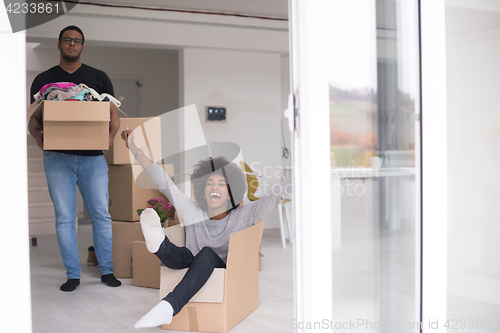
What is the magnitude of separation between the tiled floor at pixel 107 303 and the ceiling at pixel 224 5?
2.33 m

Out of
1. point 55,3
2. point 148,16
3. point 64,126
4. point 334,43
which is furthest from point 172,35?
point 334,43

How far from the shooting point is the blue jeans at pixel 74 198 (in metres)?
2.50

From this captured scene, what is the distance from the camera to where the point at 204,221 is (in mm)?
2145

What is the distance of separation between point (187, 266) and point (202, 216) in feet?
0.84

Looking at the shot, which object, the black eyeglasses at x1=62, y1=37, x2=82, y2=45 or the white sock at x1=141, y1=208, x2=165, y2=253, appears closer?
the white sock at x1=141, y1=208, x2=165, y2=253

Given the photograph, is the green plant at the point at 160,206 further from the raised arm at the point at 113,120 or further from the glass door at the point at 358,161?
the glass door at the point at 358,161

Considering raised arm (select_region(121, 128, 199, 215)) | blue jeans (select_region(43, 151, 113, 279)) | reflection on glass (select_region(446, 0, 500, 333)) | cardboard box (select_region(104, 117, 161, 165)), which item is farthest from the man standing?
reflection on glass (select_region(446, 0, 500, 333))

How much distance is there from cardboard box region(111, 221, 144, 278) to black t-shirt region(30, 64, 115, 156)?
1.68 feet

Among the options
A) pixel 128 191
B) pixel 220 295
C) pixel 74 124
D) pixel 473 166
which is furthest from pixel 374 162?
pixel 128 191

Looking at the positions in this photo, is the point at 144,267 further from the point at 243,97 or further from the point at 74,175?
the point at 243,97

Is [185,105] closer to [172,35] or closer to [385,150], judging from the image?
[172,35]

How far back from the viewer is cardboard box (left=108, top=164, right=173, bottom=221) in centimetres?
287

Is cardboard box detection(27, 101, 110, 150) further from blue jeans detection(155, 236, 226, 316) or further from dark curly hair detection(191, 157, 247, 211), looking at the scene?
blue jeans detection(155, 236, 226, 316)

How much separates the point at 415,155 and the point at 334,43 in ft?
1.37
